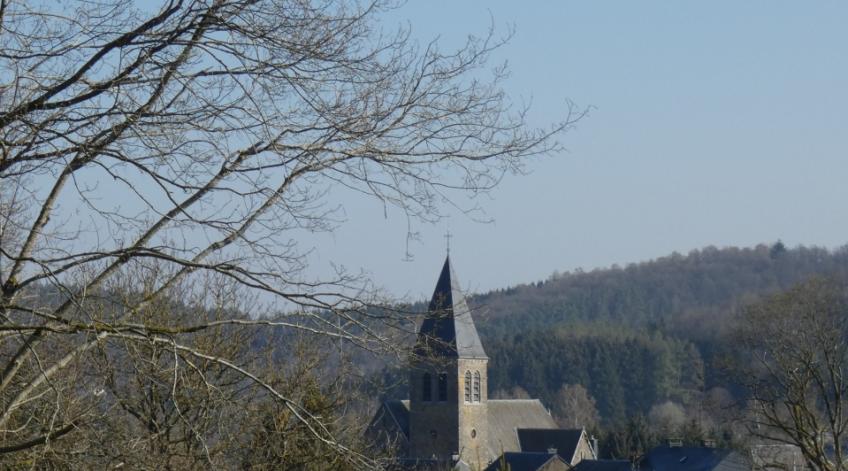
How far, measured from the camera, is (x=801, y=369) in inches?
934

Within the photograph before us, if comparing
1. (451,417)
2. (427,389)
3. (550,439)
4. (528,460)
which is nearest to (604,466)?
(528,460)

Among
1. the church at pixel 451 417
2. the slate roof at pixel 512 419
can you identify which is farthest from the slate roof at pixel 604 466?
the slate roof at pixel 512 419

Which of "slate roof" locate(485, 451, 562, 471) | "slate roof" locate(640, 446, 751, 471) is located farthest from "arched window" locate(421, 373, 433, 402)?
"slate roof" locate(640, 446, 751, 471)

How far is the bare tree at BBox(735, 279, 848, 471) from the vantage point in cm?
1992

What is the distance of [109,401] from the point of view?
1338 cm

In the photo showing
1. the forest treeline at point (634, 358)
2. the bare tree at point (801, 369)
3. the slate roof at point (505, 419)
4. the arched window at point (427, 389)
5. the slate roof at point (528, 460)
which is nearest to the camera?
the bare tree at point (801, 369)

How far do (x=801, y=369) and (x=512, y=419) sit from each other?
161 feet

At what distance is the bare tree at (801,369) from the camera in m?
19.9

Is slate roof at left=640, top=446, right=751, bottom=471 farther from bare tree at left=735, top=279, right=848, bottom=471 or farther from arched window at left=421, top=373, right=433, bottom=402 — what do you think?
bare tree at left=735, top=279, right=848, bottom=471

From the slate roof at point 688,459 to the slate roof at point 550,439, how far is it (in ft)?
54.3

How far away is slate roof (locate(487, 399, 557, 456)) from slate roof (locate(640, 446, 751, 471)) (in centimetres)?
1427

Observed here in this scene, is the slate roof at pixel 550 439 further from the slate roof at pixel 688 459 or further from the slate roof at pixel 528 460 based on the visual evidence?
the slate roof at pixel 688 459

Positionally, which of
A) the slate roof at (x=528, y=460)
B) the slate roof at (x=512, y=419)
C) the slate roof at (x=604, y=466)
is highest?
the slate roof at (x=512, y=419)

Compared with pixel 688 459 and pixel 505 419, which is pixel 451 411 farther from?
pixel 505 419
